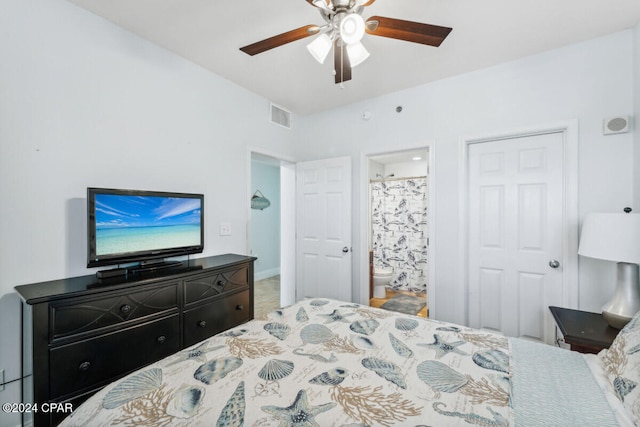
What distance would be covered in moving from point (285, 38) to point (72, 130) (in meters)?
1.54

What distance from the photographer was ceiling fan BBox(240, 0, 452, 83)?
1.45 m

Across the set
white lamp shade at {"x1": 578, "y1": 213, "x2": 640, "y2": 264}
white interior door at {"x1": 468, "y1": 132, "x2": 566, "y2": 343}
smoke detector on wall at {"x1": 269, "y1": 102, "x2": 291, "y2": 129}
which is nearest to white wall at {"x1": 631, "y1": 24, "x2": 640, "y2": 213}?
white interior door at {"x1": 468, "y1": 132, "x2": 566, "y2": 343}

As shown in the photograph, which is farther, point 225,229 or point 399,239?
point 399,239

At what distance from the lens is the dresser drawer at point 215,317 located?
82.0 inches

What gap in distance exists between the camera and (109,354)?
166 centimetres

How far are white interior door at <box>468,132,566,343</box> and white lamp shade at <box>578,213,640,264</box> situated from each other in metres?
0.54

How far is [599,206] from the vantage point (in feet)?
7.27

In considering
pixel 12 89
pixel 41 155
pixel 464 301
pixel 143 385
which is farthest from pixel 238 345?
pixel 464 301

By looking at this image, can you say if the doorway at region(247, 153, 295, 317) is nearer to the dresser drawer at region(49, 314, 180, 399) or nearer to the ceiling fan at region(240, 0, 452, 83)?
the dresser drawer at region(49, 314, 180, 399)

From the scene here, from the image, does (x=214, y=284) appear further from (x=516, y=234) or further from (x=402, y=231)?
(x=402, y=231)

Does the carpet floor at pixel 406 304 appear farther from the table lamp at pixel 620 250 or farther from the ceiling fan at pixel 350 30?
the ceiling fan at pixel 350 30

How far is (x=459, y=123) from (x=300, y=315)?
2397mm

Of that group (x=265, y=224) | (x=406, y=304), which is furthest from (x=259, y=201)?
(x=406, y=304)

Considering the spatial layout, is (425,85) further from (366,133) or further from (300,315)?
(300,315)
